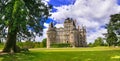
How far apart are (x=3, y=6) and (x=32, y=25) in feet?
17.9

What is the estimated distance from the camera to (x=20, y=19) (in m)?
33.9

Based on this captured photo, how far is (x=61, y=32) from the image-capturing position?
6427 inches

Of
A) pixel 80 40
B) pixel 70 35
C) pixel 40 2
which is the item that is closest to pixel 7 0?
pixel 40 2

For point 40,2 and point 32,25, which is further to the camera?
point 40,2

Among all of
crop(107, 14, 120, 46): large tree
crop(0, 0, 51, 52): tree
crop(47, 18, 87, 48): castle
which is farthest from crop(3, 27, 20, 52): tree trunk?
crop(47, 18, 87, 48): castle

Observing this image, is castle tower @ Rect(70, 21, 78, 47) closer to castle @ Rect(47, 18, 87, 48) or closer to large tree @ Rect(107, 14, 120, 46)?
castle @ Rect(47, 18, 87, 48)

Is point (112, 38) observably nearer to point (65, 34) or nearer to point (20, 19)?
point (20, 19)

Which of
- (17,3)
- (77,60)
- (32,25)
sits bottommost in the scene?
(77,60)

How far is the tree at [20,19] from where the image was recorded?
112 ft

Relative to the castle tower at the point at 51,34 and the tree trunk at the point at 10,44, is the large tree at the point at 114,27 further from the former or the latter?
the castle tower at the point at 51,34

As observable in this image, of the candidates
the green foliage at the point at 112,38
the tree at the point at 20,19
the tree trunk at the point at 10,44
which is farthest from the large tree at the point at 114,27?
the tree trunk at the point at 10,44

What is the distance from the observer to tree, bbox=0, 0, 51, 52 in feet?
112

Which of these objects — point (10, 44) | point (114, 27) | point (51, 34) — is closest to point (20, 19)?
point (10, 44)

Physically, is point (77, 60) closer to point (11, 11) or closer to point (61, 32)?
point (11, 11)
